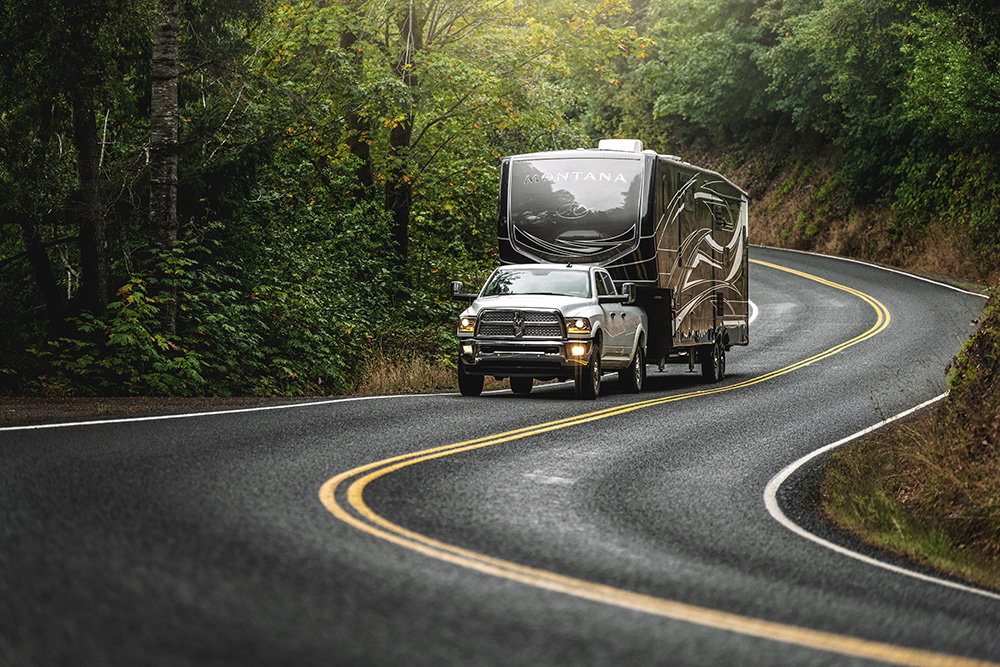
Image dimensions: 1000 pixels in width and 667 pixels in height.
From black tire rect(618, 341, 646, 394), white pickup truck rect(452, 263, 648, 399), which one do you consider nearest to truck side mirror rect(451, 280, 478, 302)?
white pickup truck rect(452, 263, 648, 399)

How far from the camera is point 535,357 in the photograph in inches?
681

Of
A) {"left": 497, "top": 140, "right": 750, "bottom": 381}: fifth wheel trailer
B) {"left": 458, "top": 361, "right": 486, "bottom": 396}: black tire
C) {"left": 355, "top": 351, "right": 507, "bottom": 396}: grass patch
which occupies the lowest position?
{"left": 355, "top": 351, "right": 507, "bottom": 396}: grass patch

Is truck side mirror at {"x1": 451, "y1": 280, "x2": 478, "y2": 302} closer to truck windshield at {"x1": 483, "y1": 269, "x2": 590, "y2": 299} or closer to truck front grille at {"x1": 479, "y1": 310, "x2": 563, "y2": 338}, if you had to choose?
truck windshield at {"x1": 483, "y1": 269, "x2": 590, "y2": 299}

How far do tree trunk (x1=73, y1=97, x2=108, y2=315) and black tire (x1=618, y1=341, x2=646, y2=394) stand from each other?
8.40m

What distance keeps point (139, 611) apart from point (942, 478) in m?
7.96

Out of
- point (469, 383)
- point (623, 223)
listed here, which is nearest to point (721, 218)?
point (623, 223)

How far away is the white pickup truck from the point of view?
682 inches

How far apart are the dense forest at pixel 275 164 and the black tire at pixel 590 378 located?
4480mm

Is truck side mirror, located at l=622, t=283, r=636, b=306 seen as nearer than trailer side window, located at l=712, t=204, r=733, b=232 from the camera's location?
Yes

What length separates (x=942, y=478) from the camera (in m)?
10.7

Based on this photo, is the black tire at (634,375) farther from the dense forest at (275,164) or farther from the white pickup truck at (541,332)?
the dense forest at (275,164)

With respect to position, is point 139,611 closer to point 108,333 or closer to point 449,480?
point 449,480

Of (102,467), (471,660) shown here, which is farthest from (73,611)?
(102,467)

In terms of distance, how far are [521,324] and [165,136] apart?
6153mm
